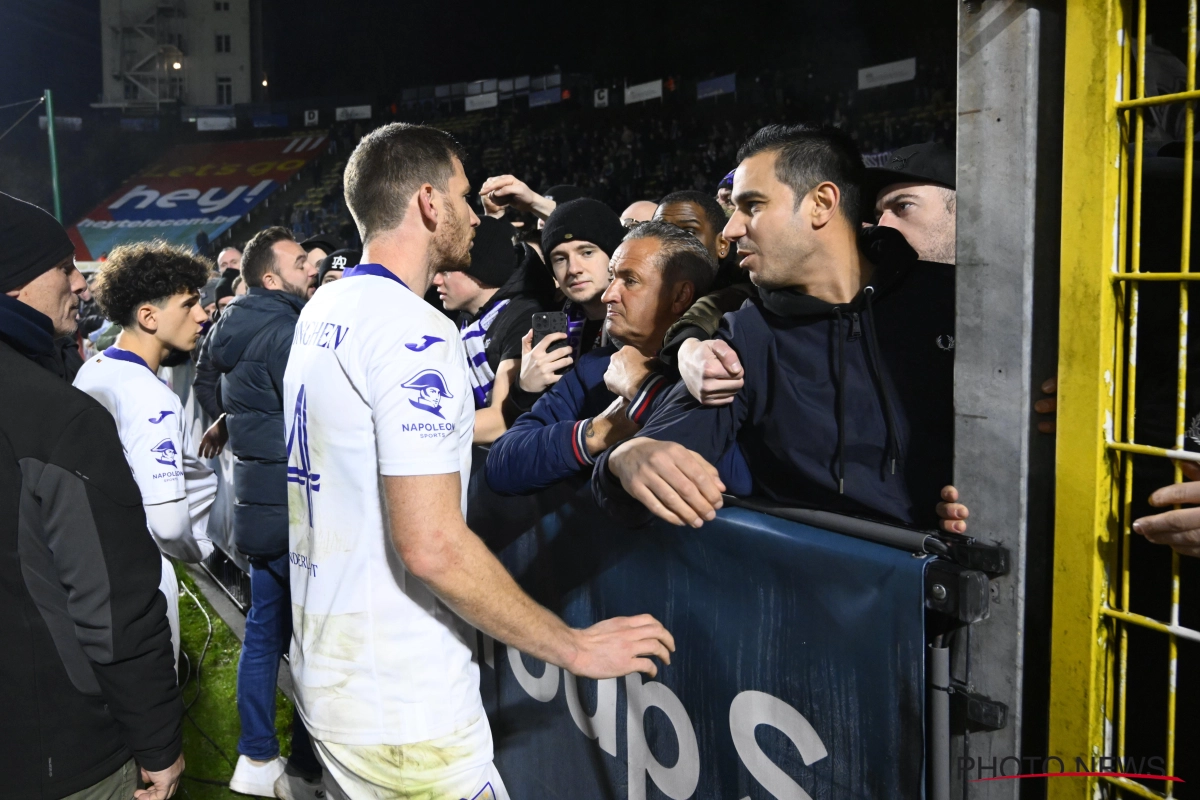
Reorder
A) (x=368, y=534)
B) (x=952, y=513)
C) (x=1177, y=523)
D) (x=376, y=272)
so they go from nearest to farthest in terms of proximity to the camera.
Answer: (x=1177, y=523) → (x=952, y=513) → (x=368, y=534) → (x=376, y=272)

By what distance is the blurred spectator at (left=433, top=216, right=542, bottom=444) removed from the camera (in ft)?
11.1

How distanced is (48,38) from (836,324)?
4407 cm

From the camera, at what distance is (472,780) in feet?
6.55

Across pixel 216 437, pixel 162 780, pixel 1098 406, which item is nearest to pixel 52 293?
pixel 162 780

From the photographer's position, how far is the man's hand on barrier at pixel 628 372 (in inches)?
100.0

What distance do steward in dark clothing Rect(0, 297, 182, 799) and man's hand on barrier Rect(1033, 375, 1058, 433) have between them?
6.03 ft

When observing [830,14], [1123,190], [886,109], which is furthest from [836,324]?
[830,14]

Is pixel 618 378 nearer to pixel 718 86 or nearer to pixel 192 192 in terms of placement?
pixel 718 86

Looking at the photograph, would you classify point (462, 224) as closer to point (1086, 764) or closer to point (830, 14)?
point (1086, 764)

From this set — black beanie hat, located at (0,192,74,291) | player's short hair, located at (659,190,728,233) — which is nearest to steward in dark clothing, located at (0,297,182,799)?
black beanie hat, located at (0,192,74,291)

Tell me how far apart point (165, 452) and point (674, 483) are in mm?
2436

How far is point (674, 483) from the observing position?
1.74 meters

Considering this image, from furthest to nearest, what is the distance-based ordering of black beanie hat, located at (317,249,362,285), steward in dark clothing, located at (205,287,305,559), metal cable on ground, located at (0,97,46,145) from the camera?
metal cable on ground, located at (0,97,46,145) < black beanie hat, located at (317,249,362,285) < steward in dark clothing, located at (205,287,305,559)

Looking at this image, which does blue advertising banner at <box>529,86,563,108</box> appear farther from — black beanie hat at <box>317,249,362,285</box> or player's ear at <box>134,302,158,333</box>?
player's ear at <box>134,302,158,333</box>
